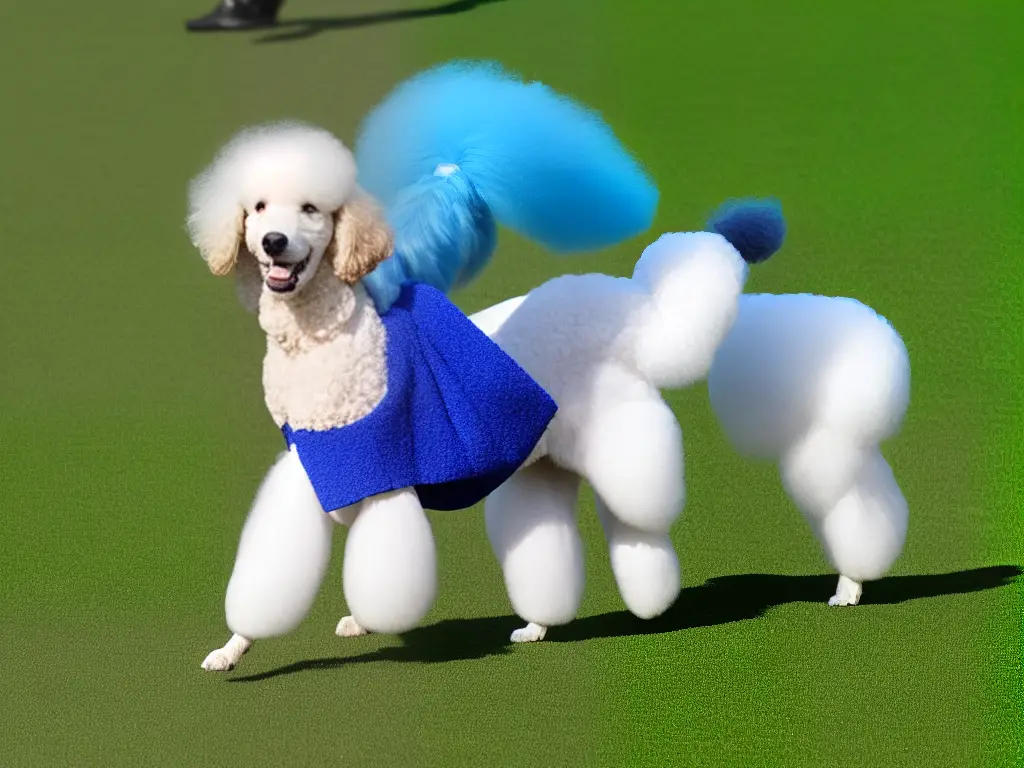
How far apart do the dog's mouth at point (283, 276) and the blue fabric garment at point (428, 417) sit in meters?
0.23

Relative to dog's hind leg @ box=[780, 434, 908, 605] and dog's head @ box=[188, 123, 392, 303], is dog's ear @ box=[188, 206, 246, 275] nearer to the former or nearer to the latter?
dog's head @ box=[188, 123, 392, 303]

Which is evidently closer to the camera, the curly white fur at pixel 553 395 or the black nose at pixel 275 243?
the black nose at pixel 275 243

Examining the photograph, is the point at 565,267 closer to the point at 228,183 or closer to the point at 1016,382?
the point at 1016,382

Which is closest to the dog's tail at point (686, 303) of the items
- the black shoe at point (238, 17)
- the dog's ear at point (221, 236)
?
the dog's ear at point (221, 236)

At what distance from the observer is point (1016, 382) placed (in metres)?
5.12

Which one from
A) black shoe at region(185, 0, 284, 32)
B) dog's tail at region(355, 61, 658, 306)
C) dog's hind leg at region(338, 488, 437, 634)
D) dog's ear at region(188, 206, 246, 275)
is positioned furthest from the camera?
black shoe at region(185, 0, 284, 32)

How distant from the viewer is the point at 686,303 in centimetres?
340

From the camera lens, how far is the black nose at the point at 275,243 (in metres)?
2.97

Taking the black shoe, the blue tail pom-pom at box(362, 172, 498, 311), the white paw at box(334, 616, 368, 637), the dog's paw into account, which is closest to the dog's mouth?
the blue tail pom-pom at box(362, 172, 498, 311)

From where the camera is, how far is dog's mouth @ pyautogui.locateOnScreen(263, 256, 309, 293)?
9.91 feet

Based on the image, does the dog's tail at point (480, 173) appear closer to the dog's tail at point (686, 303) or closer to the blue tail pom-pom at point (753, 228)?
the dog's tail at point (686, 303)

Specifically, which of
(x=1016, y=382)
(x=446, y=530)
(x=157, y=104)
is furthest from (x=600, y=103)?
(x=446, y=530)

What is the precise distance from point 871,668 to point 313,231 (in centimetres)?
136

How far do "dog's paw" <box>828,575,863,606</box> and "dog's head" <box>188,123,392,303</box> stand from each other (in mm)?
1276
